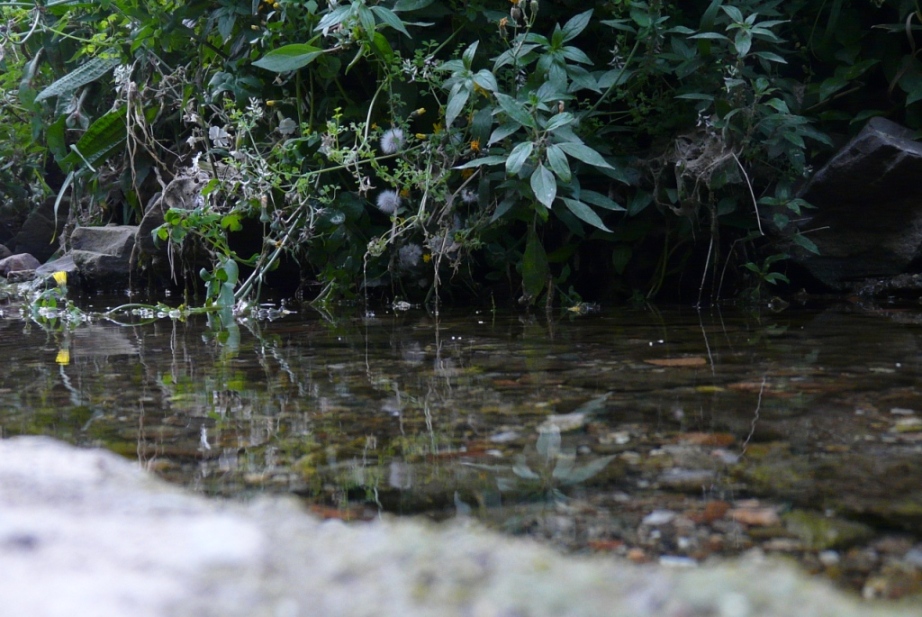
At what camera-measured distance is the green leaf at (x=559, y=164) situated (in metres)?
2.66

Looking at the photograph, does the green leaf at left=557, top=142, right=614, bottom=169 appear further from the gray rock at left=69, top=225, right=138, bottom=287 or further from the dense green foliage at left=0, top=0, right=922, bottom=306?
the gray rock at left=69, top=225, right=138, bottom=287

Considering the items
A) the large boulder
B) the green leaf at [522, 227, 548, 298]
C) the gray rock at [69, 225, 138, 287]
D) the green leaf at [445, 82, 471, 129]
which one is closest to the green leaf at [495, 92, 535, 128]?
the green leaf at [445, 82, 471, 129]

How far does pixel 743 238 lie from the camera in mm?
3322

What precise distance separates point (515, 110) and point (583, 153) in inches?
10.0

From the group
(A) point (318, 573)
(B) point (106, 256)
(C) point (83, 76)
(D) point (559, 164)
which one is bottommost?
(A) point (318, 573)

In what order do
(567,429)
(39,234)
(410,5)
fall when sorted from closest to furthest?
1. (567,429)
2. (410,5)
3. (39,234)

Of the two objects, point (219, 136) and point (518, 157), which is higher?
point (219, 136)

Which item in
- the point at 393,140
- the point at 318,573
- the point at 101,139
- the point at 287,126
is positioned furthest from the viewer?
the point at 101,139

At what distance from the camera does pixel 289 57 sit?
A: 10.4ft

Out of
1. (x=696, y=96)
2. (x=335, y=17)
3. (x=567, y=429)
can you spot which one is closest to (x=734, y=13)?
(x=696, y=96)

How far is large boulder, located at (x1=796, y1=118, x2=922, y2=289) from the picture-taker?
3.29 meters

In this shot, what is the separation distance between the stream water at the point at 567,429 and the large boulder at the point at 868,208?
3.68 ft

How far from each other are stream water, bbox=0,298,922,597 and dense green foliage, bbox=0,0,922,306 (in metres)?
0.89

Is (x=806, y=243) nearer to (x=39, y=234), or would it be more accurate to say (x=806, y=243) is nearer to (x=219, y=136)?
(x=219, y=136)
